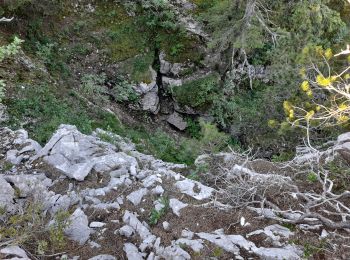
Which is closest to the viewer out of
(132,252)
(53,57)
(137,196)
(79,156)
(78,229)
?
(132,252)

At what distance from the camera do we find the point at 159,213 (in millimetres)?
5879

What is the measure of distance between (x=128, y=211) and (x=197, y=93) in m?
7.51

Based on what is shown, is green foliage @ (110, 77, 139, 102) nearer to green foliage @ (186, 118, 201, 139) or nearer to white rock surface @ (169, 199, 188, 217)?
green foliage @ (186, 118, 201, 139)

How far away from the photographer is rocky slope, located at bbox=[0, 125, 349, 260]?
17.0 feet

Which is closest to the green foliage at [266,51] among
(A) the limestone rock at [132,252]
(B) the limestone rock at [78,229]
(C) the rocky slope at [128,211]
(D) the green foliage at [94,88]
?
(C) the rocky slope at [128,211]

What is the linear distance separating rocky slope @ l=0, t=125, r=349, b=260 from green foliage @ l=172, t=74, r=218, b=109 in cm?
543

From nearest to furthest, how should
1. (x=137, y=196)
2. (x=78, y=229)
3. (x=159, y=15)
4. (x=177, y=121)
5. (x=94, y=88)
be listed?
1. (x=78, y=229)
2. (x=137, y=196)
3. (x=94, y=88)
4. (x=177, y=121)
5. (x=159, y=15)

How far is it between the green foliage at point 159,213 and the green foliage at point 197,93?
709cm

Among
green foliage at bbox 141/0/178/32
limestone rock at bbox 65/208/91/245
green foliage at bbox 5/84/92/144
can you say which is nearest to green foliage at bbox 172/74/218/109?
green foliage at bbox 141/0/178/32

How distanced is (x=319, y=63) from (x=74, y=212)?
5999 millimetres

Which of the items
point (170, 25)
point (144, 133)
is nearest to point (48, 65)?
point (144, 133)

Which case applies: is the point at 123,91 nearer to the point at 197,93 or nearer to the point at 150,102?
the point at 150,102

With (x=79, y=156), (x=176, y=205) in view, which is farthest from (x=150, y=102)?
(x=176, y=205)

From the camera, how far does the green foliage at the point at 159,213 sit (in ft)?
19.0
